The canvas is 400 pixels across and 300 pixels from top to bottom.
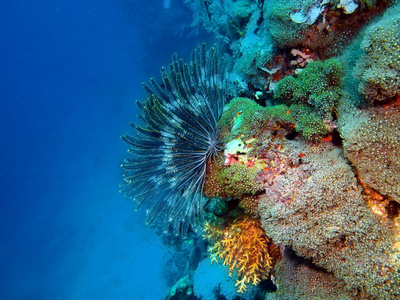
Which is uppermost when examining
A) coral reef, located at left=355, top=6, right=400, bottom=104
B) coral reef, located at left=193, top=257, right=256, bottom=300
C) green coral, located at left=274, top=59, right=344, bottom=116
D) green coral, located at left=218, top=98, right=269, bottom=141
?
green coral, located at left=218, top=98, right=269, bottom=141

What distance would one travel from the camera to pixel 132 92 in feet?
118

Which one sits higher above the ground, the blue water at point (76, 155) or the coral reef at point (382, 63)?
the blue water at point (76, 155)

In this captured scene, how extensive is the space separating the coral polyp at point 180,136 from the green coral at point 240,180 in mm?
480

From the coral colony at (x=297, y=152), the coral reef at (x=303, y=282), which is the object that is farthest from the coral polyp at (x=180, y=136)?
the coral reef at (x=303, y=282)

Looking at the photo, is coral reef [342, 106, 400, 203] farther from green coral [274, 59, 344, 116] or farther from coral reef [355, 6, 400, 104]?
green coral [274, 59, 344, 116]

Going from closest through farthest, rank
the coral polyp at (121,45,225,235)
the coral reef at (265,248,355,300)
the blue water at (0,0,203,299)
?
1. the coral reef at (265,248,355,300)
2. the coral polyp at (121,45,225,235)
3. the blue water at (0,0,203,299)

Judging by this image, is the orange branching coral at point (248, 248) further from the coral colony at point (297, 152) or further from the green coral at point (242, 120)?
the green coral at point (242, 120)

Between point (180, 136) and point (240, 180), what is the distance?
1.20m

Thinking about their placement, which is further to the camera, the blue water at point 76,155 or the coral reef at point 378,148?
the blue water at point 76,155

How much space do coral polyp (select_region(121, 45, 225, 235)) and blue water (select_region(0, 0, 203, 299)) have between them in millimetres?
2000

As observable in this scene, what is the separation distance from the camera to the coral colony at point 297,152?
2.58m

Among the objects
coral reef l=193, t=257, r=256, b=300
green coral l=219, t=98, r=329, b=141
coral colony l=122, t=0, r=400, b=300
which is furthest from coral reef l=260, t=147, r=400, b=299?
coral reef l=193, t=257, r=256, b=300

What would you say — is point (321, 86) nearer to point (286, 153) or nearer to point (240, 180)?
point (286, 153)

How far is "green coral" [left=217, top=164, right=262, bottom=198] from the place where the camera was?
329 centimetres
